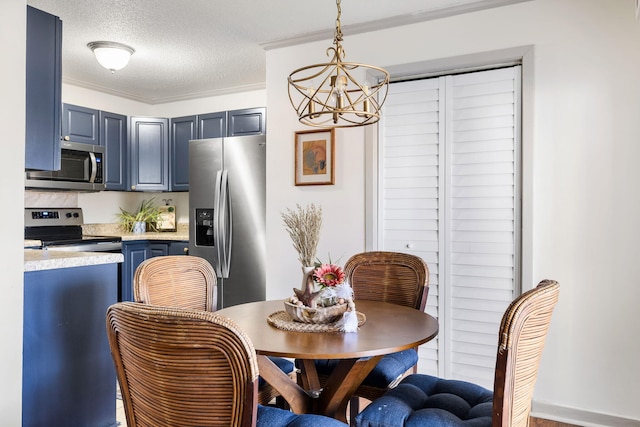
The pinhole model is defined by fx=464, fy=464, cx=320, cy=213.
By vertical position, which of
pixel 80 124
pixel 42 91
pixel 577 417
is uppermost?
pixel 80 124

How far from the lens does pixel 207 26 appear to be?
3279mm

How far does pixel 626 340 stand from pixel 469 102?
1.61 meters

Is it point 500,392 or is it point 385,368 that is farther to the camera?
point 385,368

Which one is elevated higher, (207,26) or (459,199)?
(207,26)

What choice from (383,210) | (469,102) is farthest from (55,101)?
(469,102)

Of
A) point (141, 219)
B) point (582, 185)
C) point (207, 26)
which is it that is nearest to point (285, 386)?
point (582, 185)

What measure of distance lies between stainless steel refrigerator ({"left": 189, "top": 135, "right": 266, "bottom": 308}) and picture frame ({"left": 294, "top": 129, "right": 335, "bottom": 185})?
1.25ft

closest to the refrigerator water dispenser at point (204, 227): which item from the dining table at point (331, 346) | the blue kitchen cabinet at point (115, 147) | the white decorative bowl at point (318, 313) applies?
the blue kitchen cabinet at point (115, 147)

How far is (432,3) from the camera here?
9.47 ft

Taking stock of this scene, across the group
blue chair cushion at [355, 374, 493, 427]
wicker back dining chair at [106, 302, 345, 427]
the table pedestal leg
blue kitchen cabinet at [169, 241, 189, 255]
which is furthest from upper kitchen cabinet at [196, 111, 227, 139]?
wicker back dining chair at [106, 302, 345, 427]

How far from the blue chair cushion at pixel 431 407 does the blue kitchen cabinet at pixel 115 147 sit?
13.2 ft

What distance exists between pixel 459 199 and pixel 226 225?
1903 mm

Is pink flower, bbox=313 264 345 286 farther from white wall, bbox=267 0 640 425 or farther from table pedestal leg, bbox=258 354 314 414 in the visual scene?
white wall, bbox=267 0 640 425

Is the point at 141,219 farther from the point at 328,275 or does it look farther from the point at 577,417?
the point at 577,417
